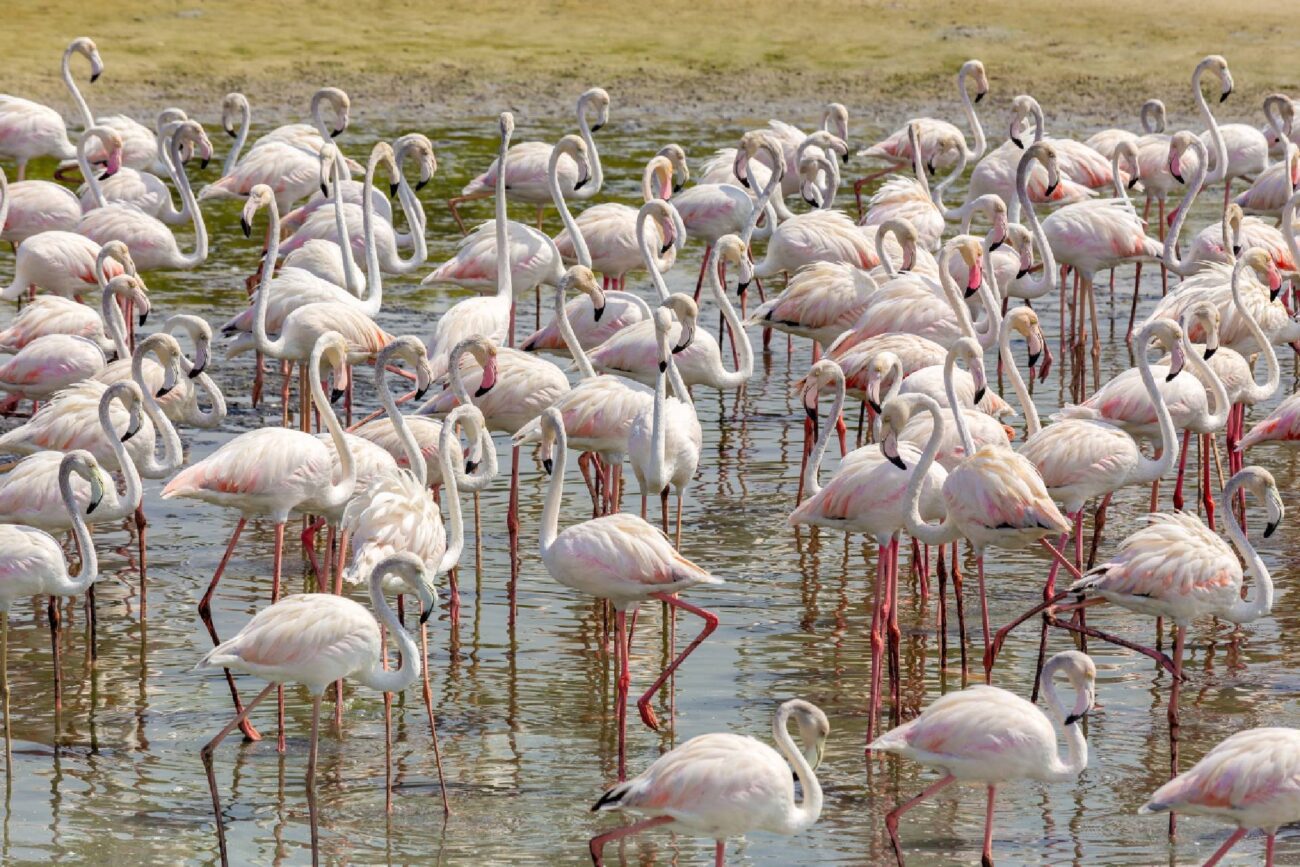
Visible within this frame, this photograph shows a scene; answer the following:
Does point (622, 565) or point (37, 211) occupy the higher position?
point (37, 211)

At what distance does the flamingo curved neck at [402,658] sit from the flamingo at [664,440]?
6.18 feet

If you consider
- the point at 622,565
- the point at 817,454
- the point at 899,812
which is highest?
the point at 817,454

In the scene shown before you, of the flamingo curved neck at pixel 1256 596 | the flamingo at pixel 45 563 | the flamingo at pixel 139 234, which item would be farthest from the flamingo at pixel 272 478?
the flamingo at pixel 139 234

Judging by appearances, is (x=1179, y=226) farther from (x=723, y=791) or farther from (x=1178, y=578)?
(x=723, y=791)

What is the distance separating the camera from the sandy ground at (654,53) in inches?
838

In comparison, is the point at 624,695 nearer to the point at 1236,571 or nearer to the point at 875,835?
the point at 875,835

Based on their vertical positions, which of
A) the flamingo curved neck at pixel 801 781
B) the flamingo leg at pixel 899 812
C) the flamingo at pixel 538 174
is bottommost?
the flamingo leg at pixel 899 812

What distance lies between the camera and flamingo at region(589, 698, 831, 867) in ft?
18.5

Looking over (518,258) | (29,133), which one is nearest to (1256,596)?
(518,258)

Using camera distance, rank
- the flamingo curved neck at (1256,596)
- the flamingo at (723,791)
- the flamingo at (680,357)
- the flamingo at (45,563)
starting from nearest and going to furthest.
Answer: the flamingo at (723,791)
the flamingo at (45,563)
the flamingo curved neck at (1256,596)
the flamingo at (680,357)

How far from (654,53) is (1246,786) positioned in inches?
722

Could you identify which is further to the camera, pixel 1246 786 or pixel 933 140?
pixel 933 140

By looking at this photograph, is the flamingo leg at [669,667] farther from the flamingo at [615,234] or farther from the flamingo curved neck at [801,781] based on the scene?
the flamingo at [615,234]

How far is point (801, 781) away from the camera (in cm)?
579
